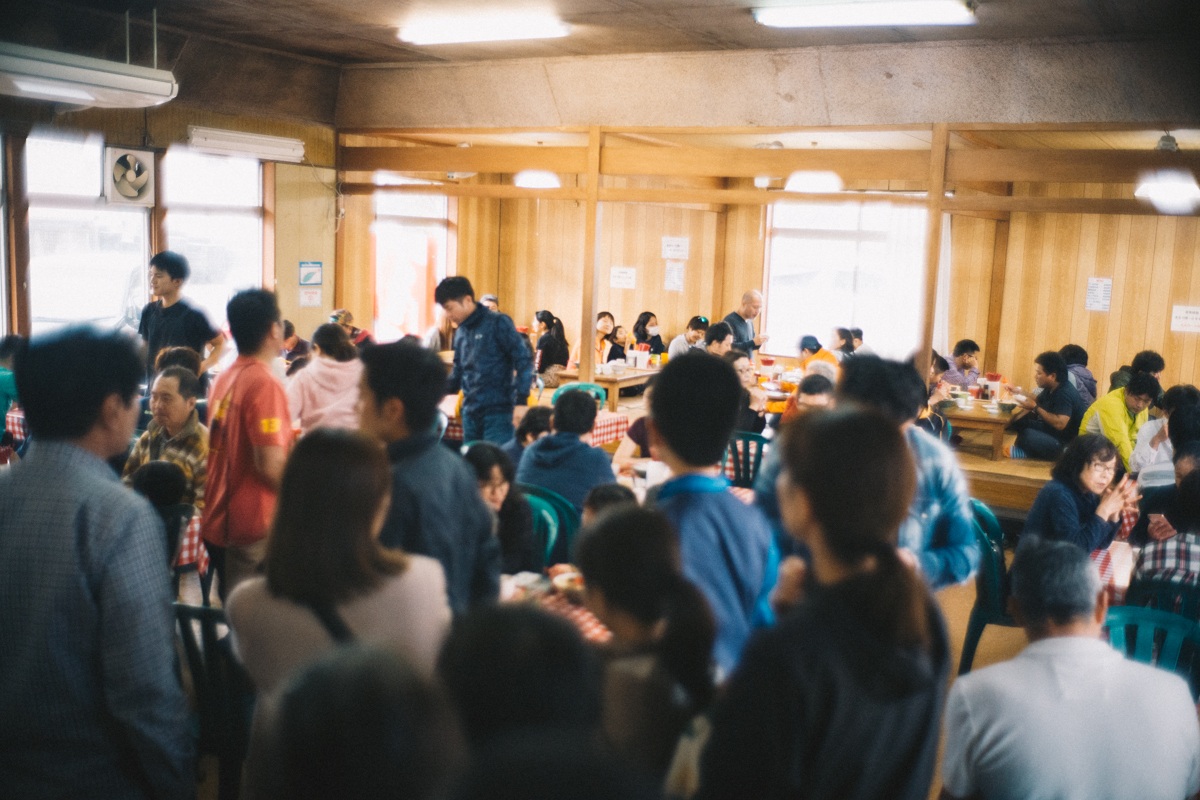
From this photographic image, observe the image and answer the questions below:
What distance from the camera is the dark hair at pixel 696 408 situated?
1950 millimetres

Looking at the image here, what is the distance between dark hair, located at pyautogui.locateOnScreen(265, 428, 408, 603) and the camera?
1.55 meters

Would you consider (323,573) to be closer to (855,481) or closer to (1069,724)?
(855,481)

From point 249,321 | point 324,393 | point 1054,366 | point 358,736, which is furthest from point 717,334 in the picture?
point 358,736

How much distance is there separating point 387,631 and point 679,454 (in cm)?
67

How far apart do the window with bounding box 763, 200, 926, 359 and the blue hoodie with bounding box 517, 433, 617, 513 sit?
25.5ft

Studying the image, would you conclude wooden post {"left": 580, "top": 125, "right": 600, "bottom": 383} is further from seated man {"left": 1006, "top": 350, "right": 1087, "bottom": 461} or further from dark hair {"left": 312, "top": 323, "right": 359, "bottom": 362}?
seated man {"left": 1006, "top": 350, "right": 1087, "bottom": 461}

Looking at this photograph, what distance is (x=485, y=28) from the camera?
21.2 ft

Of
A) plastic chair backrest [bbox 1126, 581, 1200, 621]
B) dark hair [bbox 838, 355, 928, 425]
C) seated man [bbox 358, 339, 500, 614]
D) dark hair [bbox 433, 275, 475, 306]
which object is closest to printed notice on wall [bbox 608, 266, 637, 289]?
dark hair [bbox 433, 275, 475, 306]

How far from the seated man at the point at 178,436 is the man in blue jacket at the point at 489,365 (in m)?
1.75

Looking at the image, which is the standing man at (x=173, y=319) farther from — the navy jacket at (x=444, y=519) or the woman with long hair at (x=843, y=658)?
the woman with long hair at (x=843, y=658)

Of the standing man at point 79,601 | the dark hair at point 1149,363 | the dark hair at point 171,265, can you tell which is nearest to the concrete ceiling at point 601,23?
the dark hair at point 171,265

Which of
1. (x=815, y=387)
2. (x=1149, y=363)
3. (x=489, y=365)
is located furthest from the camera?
(x=1149, y=363)

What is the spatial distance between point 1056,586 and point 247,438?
94.3 inches

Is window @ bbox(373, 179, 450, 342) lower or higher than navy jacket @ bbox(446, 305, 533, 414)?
higher
